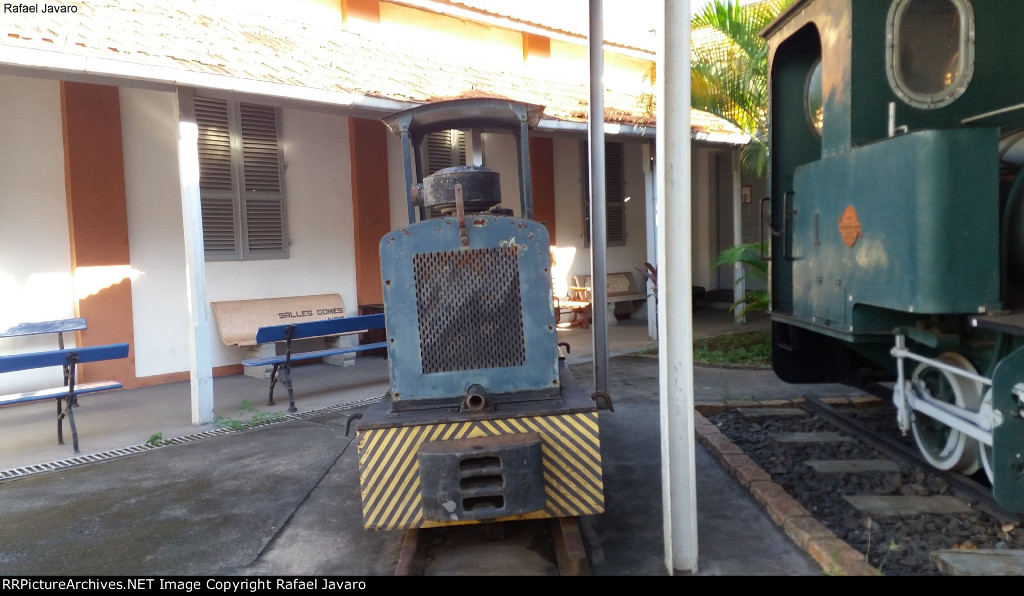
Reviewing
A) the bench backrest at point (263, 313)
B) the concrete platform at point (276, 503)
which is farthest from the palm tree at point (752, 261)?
the bench backrest at point (263, 313)

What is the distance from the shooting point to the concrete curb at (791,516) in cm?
286

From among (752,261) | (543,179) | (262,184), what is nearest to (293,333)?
(262,184)

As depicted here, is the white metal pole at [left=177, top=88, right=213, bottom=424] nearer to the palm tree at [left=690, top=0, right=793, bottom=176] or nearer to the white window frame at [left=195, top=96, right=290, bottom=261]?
the white window frame at [left=195, top=96, right=290, bottom=261]

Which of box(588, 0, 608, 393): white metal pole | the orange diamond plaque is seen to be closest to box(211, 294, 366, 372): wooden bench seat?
box(588, 0, 608, 393): white metal pole

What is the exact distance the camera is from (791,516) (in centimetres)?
334

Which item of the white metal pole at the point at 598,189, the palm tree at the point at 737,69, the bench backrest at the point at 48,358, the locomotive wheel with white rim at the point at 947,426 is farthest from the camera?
the palm tree at the point at 737,69

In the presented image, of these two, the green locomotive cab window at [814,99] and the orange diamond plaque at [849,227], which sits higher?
the green locomotive cab window at [814,99]

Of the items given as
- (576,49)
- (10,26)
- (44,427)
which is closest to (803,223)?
(10,26)

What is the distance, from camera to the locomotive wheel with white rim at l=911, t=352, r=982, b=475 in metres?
3.66

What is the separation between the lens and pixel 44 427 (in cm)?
601

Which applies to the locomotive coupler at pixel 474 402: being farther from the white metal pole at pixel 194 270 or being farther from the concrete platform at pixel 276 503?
the white metal pole at pixel 194 270

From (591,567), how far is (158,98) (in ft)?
23.4

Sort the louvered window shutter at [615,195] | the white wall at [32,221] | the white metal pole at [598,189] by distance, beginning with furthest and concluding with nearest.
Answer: the louvered window shutter at [615,195] < the white wall at [32,221] < the white metal pole at [598,189]
